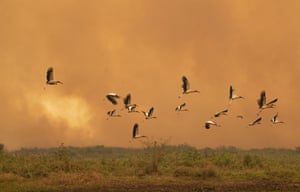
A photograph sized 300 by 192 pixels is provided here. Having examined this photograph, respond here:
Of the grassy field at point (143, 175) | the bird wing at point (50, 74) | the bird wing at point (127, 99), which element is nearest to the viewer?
the bird wing at point (50, 74)

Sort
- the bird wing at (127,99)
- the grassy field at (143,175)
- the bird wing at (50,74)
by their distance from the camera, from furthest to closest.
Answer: the grassy field at (143,175)
the bird wing at (127,99)
the bird wing at (50,74)

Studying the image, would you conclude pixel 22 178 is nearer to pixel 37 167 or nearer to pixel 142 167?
pixel 37 167

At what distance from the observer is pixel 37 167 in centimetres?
3534

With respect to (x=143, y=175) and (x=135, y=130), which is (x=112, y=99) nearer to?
(x=135, y=130)

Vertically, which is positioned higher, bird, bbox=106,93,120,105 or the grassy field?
bird, bbox=106,93,120,105

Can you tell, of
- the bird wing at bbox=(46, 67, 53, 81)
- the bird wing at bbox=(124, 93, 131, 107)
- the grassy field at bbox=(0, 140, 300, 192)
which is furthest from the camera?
the grassy field at bbox=(0, 140, 300, 192)

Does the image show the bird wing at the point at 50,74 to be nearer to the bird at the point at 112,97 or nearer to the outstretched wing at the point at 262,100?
the bird at the point at 112,97

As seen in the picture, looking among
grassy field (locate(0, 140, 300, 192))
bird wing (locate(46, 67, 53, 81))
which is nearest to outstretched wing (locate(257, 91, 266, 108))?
grassy field (locate(0, 140, 300, 192))

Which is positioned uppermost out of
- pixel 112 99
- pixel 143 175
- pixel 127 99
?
pixel 127 99

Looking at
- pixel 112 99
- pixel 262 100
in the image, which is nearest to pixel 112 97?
pixel 112 99

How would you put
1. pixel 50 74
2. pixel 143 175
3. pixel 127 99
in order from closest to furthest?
pixel 50 74 < pixel 127 99 < pixel 143 175

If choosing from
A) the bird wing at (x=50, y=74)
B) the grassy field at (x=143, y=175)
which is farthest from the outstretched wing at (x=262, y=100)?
the bird wing at (x=50, y=74)

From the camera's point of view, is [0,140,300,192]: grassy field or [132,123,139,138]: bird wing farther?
[0,140,300,192]: grassy field

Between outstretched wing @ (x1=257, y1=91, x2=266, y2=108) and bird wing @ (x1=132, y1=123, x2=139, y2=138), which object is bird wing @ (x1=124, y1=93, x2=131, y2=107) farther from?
outstretched wing @ (x1=257, y1=91, x2=266, y2=108)
